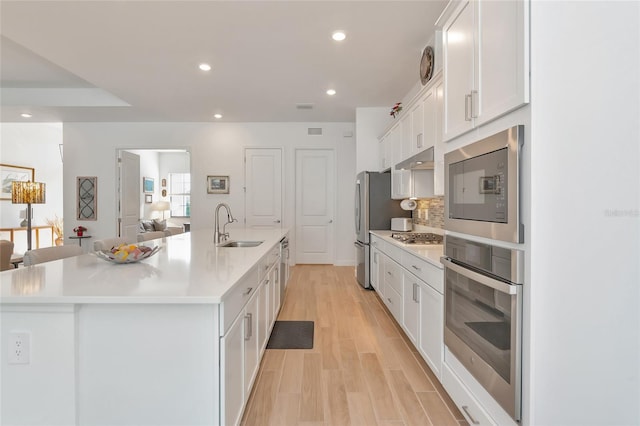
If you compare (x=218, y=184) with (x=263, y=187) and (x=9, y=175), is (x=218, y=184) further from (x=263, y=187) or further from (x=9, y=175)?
(x=9, y=175)

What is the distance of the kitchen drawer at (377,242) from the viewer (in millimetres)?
3794

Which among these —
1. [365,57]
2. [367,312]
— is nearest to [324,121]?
[365,57]

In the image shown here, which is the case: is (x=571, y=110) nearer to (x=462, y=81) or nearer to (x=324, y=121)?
(x=462, y=81)

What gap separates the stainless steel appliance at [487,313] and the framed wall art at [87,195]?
6.83 metres

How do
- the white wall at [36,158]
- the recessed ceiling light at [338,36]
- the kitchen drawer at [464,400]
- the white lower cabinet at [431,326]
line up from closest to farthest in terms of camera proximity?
the kitchen drawer at [464,400] < the white lower cabinet at [431,326] < the recessed ceiling light at [338,36] < the white wall at [36,158]

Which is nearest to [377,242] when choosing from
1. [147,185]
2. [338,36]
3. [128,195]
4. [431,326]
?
[431,326]

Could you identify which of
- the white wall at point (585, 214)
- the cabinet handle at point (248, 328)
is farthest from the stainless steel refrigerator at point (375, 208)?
the white wall at point (585, 214)

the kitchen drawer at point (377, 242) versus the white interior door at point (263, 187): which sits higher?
the white interior door at point (263, 187)

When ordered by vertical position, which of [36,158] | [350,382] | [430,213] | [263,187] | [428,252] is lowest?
[350,382]

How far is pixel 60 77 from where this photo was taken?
4688mm

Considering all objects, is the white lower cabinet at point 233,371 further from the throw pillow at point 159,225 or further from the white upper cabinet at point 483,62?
the throw pillow at point 159,225

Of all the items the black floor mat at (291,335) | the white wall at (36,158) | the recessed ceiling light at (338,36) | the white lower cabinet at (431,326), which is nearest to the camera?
the white lower cabinet at (431,326)

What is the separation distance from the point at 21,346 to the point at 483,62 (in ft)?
7.19

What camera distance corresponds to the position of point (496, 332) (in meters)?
1.38
